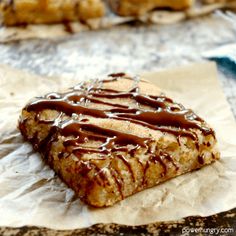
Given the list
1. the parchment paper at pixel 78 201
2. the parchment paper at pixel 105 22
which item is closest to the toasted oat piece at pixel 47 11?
the parchment paper at pixel 105 22

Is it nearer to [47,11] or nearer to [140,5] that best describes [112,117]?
[47,11]

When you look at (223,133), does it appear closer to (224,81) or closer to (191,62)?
(224,81)

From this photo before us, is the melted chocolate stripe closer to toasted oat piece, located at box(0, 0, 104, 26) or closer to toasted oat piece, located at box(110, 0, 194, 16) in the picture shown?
toasted oat piece, located at box(0, 0, 104, 26)

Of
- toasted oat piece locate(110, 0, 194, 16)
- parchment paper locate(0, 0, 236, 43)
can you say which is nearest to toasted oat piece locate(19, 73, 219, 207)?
parchment paper locate(0, 0, 236, 43)

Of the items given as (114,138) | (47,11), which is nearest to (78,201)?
(114,138)

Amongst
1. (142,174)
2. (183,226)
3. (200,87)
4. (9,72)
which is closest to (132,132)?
(142,174)

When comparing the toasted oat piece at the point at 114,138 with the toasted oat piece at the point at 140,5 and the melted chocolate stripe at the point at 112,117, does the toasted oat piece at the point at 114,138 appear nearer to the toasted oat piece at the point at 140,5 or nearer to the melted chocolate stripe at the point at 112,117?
the melted chocolate stripe at the point at 112,117
